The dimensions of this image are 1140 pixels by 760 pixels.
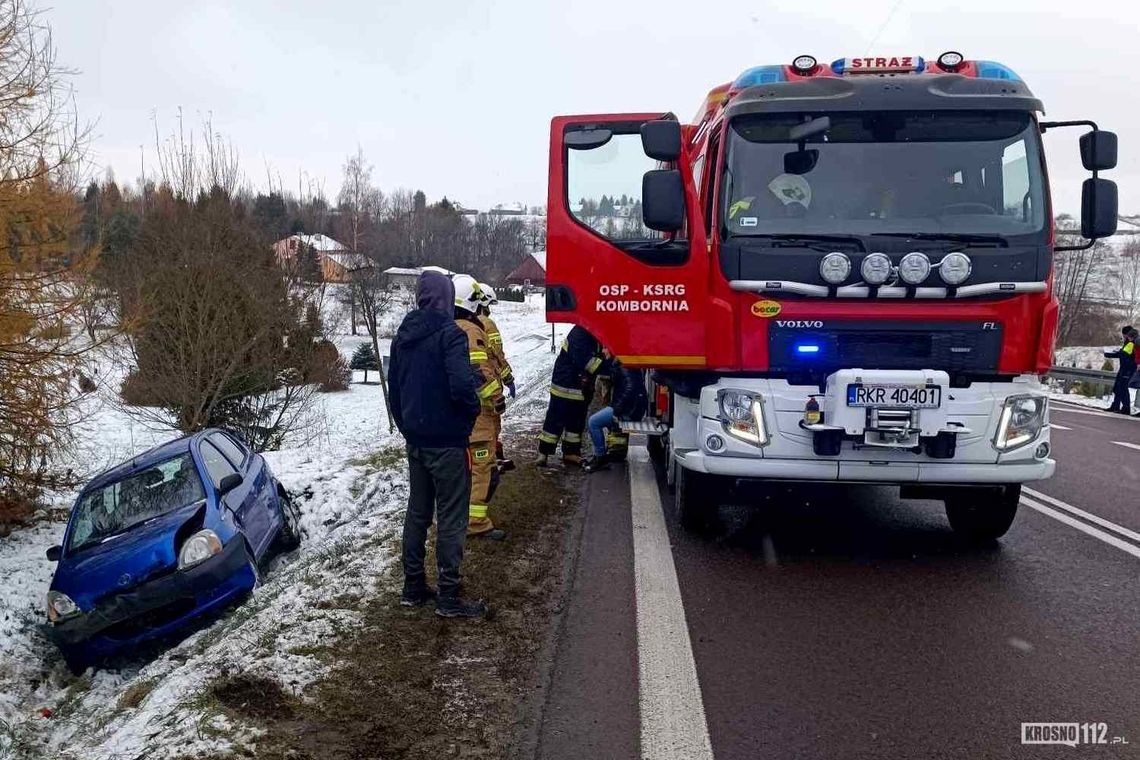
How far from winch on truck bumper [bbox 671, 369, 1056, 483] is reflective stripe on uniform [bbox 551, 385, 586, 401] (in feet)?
10.3

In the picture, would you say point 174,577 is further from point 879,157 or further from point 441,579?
point 879,157

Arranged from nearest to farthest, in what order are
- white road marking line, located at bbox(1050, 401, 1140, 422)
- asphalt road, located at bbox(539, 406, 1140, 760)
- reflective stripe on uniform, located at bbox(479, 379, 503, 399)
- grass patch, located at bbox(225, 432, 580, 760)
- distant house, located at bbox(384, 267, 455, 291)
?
1. grass patch, located at bbox(225, 432, 580, 760)
2. asphalt road, located at bbox(539, 406, 1140, 760)
3. reflective stripe on uniform, located at bbox(479, 379, 503, 399)
4. white road marking line, located at bbox(1050, 401, 1140, 422)
5. distant house, located at bbox(384, 267, 455, 291)

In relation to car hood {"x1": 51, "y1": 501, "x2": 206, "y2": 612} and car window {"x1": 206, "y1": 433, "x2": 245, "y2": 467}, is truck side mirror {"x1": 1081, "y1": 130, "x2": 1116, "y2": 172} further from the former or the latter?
car window {"x1": 206, "y1": 433, "x2": 245, "y2": 467}

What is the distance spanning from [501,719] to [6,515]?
7.79 metres

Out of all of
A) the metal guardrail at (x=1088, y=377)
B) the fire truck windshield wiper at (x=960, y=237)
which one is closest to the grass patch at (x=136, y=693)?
the fire truck windshield wiper at (x=960, y=237)

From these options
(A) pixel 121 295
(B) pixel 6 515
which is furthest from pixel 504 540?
(A) pixel 121 295

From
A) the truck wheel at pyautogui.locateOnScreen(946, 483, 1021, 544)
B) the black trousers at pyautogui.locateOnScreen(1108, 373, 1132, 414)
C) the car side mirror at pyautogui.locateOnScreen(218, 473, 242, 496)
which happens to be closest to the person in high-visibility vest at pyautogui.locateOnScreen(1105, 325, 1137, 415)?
the black trousers at pyautogui.locateOnScreen(1108, 373, 1132, 414)

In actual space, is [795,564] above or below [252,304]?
below

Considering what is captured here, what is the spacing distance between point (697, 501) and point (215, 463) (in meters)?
4.45

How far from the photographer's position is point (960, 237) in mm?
4852

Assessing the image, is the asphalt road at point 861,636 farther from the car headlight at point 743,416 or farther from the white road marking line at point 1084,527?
the car headlight at point 743,416

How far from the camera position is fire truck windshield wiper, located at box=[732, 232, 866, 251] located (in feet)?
16.1

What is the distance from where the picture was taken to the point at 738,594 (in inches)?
185

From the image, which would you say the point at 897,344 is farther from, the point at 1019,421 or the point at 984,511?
the point at 984,511
